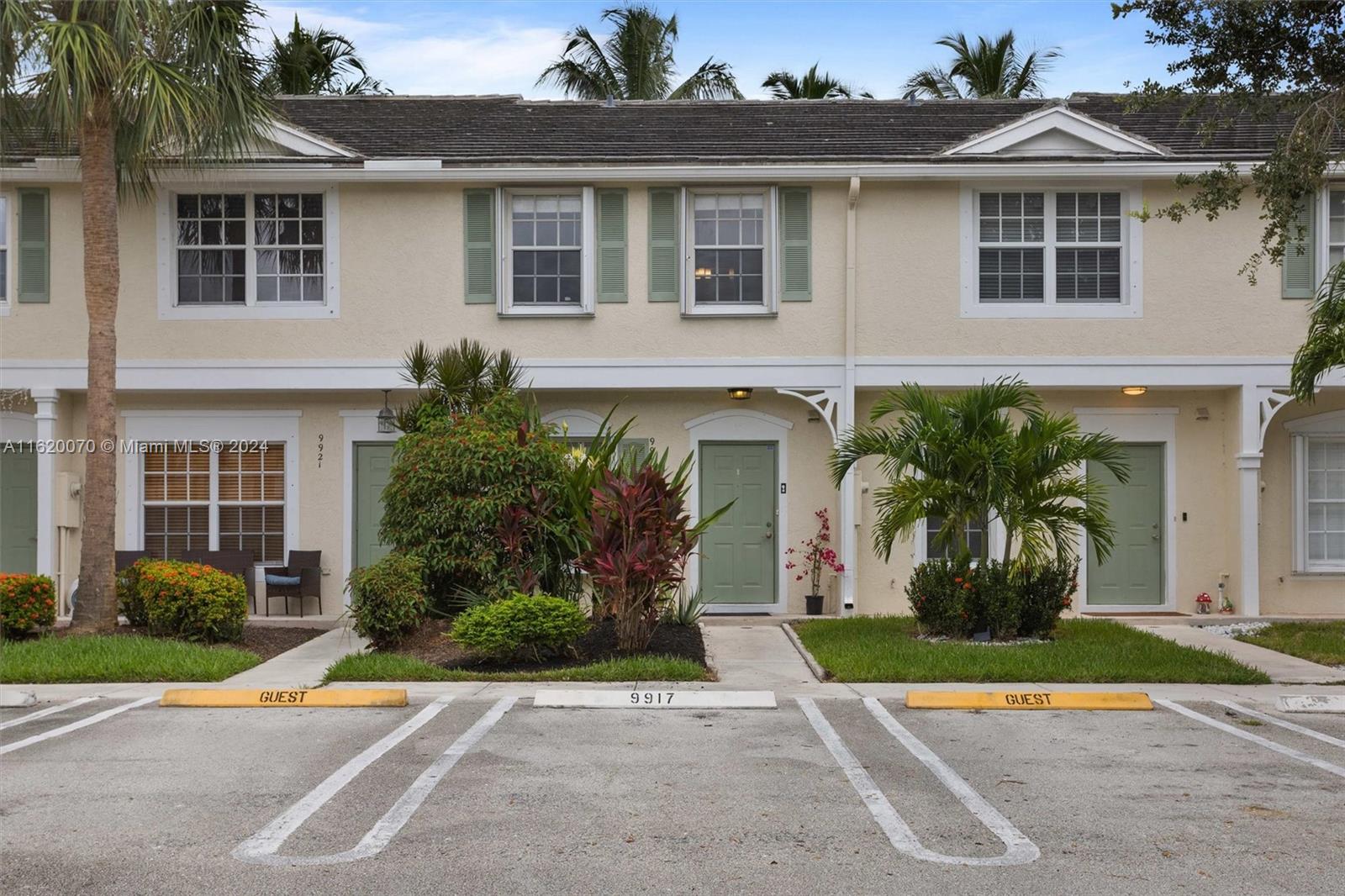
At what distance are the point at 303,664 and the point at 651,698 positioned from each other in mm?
3728

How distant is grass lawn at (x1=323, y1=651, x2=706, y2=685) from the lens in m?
10.4

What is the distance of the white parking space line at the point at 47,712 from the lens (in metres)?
8.80

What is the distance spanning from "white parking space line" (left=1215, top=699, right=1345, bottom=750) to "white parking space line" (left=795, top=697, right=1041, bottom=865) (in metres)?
2.64

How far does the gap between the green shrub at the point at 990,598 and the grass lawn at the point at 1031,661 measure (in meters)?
0.31

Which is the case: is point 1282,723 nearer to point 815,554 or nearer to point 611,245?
point 815,554

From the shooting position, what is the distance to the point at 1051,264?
1559 centimetres

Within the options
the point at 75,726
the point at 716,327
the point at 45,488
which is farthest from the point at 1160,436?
the point at 45,488

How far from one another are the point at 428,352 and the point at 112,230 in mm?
3933

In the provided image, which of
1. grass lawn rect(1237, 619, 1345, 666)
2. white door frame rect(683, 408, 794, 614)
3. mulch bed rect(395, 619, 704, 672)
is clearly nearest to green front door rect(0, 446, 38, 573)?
mulch bed rect(395, 619, 704, 672)

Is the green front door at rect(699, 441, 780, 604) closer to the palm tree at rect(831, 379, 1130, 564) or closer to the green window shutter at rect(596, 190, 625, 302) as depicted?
the green window shutter at rect(596, 190, 625, 302)

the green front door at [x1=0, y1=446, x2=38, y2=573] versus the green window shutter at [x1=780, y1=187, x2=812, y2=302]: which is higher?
the green window shutter at [x1=780, y1=187, x2=812, y2=302]

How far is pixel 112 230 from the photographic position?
12.7m

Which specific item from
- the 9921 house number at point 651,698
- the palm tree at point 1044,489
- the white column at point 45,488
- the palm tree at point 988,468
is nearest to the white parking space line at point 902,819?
the 9921 house number at point 651,698

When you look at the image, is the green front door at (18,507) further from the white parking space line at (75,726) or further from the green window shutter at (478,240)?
the white parking space line at (75,726)
